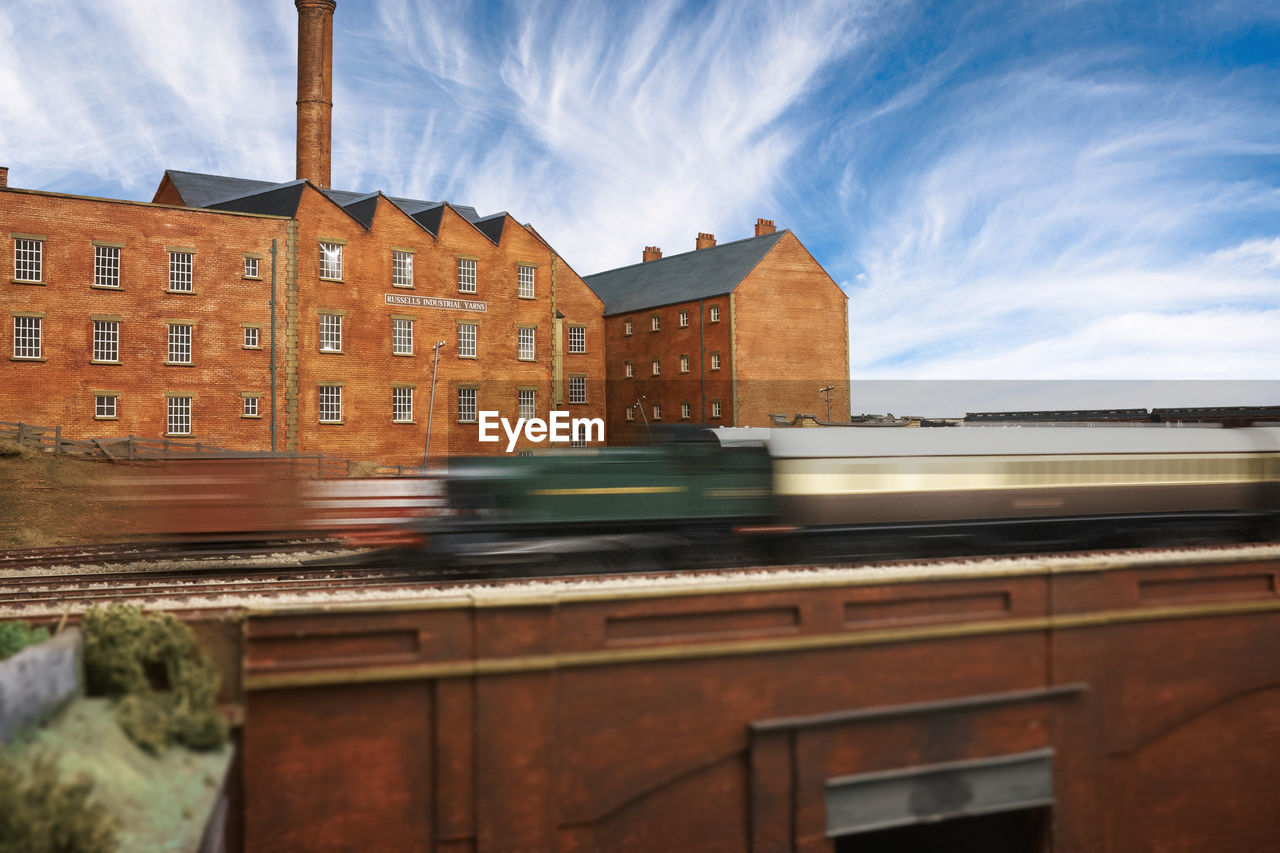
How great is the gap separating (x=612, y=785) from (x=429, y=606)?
2.56m

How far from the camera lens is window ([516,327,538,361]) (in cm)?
3906

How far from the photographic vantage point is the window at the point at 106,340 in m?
31.0

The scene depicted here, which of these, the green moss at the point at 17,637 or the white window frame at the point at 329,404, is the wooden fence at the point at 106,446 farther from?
the green moss at the point at 17,637

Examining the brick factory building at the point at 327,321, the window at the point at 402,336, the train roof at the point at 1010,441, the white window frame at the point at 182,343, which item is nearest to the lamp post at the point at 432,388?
the brick factory building at the point at 327,321

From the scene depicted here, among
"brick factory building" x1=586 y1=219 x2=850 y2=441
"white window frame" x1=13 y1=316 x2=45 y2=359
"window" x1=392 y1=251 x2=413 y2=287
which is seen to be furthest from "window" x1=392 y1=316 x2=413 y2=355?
"white window frame" x1=13 y1=316 x2=45 y2=359

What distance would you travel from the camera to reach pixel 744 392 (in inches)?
1666

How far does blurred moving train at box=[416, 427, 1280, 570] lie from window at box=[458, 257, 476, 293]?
2746 centimetres

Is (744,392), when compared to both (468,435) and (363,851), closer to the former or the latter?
(468,435)

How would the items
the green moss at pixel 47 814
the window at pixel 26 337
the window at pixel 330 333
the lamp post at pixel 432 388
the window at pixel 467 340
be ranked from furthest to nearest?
the window at pixel 467 340
the lamp post at pixel 432 388
the window at pixel 330 333
the window at pixel 26 337
the green moss at pixel 47 814

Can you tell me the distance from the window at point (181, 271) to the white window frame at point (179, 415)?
13.5ft

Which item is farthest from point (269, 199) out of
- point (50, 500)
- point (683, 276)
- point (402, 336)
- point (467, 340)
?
point (683, 276)

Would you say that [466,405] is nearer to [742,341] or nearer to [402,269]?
[402,269]

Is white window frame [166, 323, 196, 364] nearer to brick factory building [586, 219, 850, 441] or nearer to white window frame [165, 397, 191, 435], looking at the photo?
white window frame [165, 397, 191, 435]

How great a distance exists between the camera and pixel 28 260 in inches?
1191
